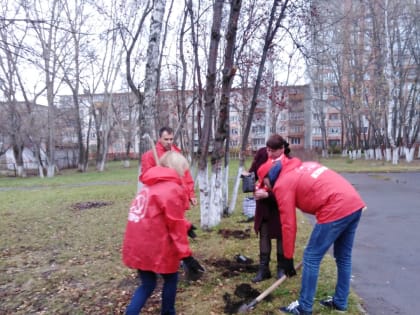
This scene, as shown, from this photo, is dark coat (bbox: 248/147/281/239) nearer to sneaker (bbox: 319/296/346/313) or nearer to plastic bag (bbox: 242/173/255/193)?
sneaker (bbox: 319/296/346/313)

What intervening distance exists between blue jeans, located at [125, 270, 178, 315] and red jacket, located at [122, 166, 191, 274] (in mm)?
148

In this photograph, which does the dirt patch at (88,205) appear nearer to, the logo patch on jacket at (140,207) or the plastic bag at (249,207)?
the plastic bag at (249,207)

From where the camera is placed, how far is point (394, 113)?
2455 centimetres

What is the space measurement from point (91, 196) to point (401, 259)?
10681 mm

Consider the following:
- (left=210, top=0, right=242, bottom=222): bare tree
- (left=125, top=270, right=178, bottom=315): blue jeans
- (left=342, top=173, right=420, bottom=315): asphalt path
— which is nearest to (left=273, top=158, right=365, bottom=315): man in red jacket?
(left=342, top=173, right=420, bottom=315): asphalt path

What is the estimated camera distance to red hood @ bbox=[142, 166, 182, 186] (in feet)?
8.76

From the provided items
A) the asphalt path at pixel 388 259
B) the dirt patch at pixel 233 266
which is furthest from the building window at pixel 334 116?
the dirt patch at pixel 233 266

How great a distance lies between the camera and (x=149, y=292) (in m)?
2.84

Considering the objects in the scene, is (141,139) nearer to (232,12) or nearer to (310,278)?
(232,12)

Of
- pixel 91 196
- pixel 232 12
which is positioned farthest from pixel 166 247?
pixel 91 196

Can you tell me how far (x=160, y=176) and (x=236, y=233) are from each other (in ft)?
12.3

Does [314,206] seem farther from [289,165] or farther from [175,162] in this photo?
[175,162]

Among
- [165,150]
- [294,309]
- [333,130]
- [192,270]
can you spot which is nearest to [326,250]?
[294,309]

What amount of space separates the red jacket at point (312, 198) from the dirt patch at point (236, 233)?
3.06m
